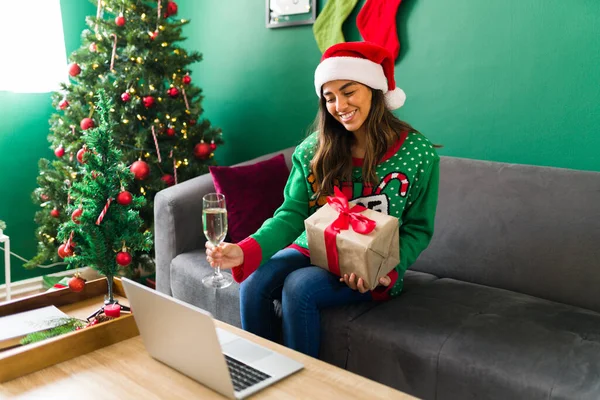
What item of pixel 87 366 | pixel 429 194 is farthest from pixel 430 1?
pixel 87 366

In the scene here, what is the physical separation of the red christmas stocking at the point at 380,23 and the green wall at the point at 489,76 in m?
0.05

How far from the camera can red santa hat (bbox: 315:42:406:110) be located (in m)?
1.83

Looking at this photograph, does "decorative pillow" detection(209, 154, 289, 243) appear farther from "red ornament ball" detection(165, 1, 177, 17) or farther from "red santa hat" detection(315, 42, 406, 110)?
"red ornament ball" detection(165, 1, 177, 17)

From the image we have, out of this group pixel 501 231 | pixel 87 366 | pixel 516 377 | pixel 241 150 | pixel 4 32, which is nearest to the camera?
pixel 87 366

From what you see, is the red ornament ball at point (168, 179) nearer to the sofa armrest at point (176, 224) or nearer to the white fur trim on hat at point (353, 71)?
the sofa armrest at point (176, 224)

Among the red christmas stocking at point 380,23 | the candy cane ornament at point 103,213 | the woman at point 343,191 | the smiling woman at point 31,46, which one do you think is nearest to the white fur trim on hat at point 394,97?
the woman at point 343,191

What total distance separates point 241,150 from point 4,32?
58.6 inches

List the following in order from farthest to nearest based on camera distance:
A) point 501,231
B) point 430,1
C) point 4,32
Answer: point 4,32 → point 430,1 → point 501,231

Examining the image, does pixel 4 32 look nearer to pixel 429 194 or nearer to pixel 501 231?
pixel 429 194

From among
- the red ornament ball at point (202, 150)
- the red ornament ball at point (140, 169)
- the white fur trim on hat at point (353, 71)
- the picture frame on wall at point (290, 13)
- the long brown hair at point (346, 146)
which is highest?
the picture frame on wall at point (290, 13)

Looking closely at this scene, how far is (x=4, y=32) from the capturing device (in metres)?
3.14

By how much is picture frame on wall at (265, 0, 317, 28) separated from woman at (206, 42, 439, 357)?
112 centimetres

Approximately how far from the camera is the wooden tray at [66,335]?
117 centimetres

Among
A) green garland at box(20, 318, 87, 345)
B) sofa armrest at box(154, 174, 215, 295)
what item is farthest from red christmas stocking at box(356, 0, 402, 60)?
green garland at box(20, 318, 87, 345)
